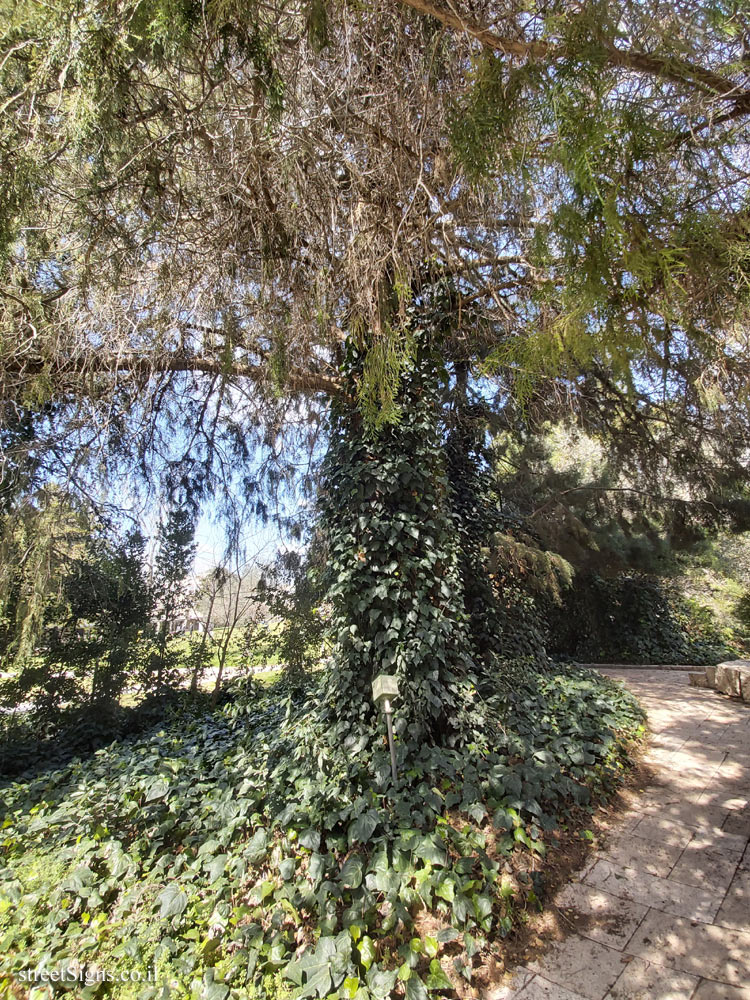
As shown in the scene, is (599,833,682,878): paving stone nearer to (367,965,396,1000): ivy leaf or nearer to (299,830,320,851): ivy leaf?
(367,965,396,1000): ivy leaf

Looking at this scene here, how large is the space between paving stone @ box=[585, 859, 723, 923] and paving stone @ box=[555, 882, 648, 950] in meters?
0.05

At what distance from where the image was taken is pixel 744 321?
1419 mm

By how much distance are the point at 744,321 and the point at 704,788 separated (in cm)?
320

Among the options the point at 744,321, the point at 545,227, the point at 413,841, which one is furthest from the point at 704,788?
the point at 545,227

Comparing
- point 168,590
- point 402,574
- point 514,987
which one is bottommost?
point 514,987

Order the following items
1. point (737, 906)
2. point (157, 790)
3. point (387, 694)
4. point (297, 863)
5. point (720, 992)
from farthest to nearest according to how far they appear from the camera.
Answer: point (157, 790)
point (387, 694)
point (297, 863)
point (737, 906)
point (720, 992)

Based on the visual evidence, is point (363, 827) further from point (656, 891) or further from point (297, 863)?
point (656, 891)

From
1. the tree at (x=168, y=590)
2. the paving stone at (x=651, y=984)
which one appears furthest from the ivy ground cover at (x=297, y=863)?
the tree at (x=168, y=590)

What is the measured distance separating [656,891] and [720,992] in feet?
1.89

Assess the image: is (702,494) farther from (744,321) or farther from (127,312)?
(127,312)

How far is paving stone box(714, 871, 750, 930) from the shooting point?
1969mm

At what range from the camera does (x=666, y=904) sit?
2113 millimetres

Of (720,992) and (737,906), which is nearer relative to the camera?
(720,992)

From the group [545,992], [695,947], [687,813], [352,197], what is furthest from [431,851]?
[352,197]
